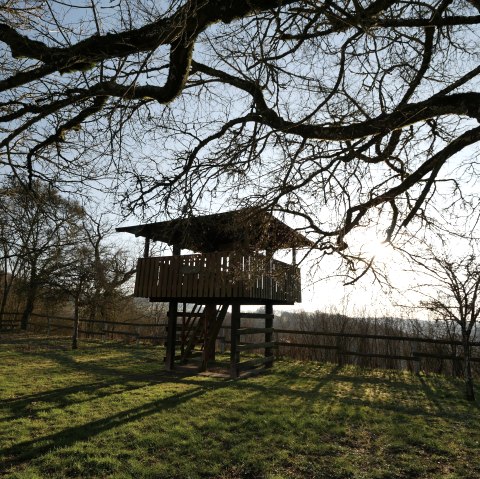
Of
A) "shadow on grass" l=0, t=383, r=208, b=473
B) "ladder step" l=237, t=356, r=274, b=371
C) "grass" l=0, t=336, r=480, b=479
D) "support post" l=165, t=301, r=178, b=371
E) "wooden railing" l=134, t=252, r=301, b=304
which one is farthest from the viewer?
"support post" l=165, t=301, r=178, b=371

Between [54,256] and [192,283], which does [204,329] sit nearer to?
[192,283]

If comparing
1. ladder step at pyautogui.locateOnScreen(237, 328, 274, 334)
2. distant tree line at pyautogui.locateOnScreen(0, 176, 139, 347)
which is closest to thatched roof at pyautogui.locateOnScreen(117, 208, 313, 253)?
distant tree line at pyautogui.locateOnScreen(0, 176, 139, 347)

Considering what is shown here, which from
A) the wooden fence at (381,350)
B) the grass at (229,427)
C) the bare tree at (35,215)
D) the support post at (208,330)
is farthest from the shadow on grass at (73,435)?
the wooden fence at (381,350)

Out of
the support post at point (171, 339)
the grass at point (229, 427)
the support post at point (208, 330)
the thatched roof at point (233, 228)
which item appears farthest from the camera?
the support post at point (171, 339)

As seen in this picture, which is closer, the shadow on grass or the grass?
the grass

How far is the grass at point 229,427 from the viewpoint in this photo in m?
4.87

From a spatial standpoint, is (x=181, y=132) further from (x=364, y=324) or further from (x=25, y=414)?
(x=364, y=324)

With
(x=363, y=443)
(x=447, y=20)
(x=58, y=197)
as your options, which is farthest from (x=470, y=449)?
(x=58, y=197)

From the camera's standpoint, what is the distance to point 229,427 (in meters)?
6.51

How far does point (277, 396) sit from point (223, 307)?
3.81 m

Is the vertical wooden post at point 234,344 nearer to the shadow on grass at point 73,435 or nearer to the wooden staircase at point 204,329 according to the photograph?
the wooden staircase at point 204,329

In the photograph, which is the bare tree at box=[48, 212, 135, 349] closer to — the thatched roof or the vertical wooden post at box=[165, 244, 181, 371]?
the vertical wooden post at box=[165, 244, 181, 371]

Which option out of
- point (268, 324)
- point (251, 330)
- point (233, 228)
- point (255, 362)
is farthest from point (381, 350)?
point (233, 228)

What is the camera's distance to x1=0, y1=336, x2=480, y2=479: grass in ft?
16.0
